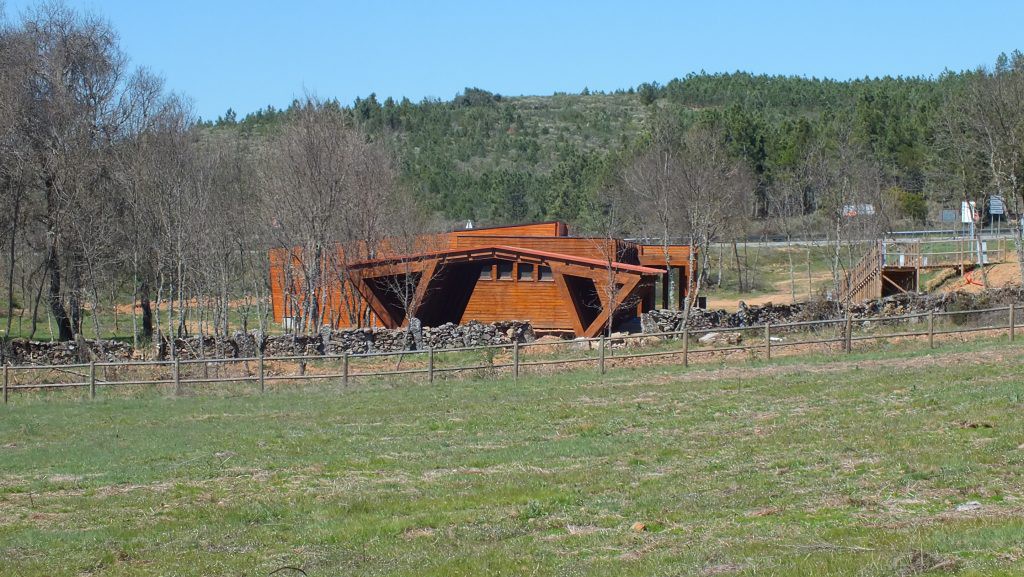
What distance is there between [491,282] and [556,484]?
2858 cm

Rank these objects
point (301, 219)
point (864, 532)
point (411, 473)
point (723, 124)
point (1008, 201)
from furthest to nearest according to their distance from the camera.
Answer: point (723, 124) → point (1008, 201) → point (301, 219) → point (411, 473) → point (864, 532)

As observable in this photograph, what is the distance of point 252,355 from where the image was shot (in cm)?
3541

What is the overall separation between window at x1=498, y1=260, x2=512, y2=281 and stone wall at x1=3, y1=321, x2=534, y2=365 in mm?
4389

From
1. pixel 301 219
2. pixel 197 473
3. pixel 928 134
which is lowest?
pixel 197 473

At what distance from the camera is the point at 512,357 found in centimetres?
3184

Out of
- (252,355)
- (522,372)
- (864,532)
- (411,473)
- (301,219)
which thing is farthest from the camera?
(301,219)

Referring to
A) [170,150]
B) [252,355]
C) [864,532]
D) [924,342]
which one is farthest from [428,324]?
[864,532]

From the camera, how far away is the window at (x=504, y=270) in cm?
4147

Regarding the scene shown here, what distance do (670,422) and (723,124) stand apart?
223 ft

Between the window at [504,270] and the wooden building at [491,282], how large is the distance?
1.6 inches

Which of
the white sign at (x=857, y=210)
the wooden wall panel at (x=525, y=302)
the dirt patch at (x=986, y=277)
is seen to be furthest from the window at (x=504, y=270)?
the dirt patch at (x=986, y=277)

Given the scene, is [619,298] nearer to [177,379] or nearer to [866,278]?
[866,278]

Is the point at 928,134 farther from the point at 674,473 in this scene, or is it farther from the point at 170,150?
the point at 674,473

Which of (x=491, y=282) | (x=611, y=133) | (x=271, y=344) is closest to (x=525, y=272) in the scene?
(x=491, y=282)
